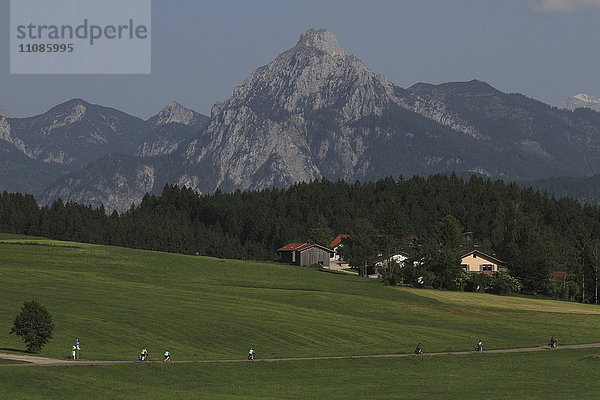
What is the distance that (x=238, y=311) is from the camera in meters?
111

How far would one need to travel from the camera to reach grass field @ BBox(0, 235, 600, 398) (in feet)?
235

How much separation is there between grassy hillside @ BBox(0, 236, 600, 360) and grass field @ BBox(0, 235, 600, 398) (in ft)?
0.95

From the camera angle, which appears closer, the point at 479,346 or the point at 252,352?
the point at 252,352

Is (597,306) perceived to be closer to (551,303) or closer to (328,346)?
(551,303)

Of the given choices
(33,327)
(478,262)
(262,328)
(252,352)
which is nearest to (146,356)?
(252,352)

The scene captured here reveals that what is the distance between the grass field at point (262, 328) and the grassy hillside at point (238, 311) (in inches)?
11.5

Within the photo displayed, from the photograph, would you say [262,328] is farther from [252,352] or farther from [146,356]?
[146,356]

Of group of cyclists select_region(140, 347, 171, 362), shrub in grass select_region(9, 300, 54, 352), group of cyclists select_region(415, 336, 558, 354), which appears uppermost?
shrub in grass select_region(9, 300, 54, 352)

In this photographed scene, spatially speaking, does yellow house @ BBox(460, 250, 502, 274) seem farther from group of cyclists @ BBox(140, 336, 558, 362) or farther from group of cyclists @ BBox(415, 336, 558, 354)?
group of cyclists @ BBox(140, 336, 558, 362)

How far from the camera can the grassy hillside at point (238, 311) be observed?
9031 cm

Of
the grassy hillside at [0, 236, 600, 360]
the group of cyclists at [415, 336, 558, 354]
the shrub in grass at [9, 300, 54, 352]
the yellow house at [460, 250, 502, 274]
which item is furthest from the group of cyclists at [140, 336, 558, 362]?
the yellow house at [460, 250, 502, 274]

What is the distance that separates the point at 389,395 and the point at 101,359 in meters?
26.3

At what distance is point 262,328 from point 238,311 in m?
12.6

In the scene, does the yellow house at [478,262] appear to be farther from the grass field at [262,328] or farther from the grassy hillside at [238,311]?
the grass field at [262,328]
